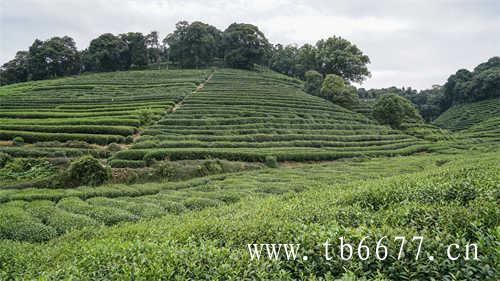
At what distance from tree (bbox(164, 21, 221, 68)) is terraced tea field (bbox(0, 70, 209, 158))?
978 inches

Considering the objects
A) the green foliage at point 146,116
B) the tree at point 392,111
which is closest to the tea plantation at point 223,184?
the green foliage at point 146,116

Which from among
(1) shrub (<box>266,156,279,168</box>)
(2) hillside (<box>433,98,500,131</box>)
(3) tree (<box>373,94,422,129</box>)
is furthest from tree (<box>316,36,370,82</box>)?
(1) shrub (<box>266,156,279,168</box>)

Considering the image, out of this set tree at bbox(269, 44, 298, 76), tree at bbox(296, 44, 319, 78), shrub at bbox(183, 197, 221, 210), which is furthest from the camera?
tree at bbox(269, 44, 298, 76)

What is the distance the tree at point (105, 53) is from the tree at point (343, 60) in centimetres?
5207

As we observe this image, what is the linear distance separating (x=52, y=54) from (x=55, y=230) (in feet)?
266

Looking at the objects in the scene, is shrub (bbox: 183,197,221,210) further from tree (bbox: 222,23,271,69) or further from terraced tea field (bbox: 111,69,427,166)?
tree (bbox: 222,23,271,69)

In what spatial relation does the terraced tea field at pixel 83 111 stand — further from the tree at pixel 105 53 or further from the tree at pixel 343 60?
the tree at pixel 343 60

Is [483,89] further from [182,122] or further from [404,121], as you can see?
[182,122]

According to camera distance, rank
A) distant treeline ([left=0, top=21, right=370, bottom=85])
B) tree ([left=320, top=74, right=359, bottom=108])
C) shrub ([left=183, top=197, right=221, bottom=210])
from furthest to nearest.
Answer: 1. distant treeline ([left=0, top=21, right=370, bottom=85])
2. tree ([left=320, top=74, right=359, bottom=108])
3. shrub ([left=183, top=197, right=221, bottom=210])

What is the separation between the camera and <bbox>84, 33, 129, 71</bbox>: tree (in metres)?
78.8

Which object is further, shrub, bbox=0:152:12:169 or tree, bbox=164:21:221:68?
tree, bbox=164:21:221:68

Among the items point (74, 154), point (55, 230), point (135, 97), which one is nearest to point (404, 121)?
point (135, 97)

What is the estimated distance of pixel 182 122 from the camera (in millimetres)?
35875

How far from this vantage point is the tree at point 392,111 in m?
46.7
